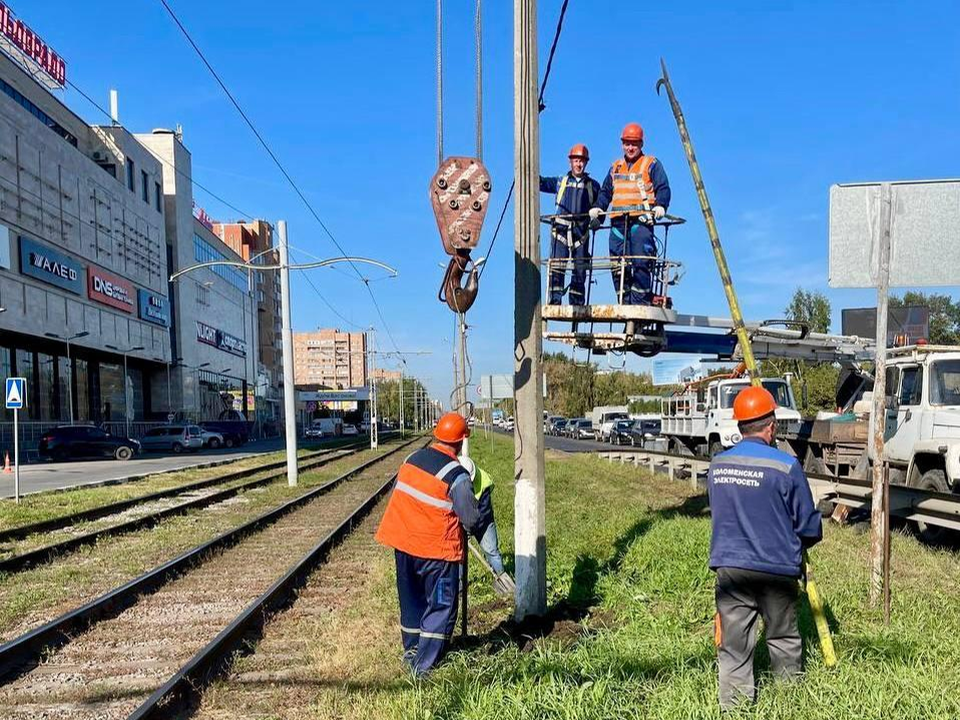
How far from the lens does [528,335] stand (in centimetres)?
663

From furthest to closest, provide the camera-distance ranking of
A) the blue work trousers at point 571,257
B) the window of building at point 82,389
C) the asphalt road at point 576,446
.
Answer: the window of building at point 82,389 → the asphalt road at point 576,446 → the blue work trousers at point 571,257

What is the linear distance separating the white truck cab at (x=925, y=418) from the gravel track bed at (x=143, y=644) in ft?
27.7

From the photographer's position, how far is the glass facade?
73.0m

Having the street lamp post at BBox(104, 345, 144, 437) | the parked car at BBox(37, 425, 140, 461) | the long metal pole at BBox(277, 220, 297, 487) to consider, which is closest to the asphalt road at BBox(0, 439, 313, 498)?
the parked car at BBox(37, 425, 140, 461)

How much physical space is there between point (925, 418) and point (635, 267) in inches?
211

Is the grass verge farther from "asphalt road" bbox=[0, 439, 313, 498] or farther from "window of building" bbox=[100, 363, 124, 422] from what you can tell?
"window of building" bbox=[100, 363, 124, 422]

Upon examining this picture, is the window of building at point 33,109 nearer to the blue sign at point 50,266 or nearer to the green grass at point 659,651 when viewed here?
the blue sign at point 50,266

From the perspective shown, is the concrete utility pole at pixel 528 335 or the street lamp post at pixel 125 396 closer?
the concrete utility pole at pixel 528 335

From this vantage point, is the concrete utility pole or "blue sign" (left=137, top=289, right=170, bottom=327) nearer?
the concrete utility pole

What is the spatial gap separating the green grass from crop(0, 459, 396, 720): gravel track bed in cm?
155

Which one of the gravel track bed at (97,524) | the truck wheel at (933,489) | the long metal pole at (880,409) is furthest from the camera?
the gravel track bed at (97,524)

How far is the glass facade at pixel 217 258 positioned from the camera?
7302 centimetres

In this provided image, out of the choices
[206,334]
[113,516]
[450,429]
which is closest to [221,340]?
[206,334]

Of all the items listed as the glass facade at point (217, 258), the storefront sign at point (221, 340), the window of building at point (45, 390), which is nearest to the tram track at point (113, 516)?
the window of building at point (45, 390)
